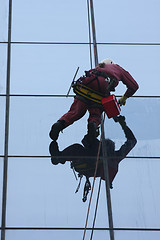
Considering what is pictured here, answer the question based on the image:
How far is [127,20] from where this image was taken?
816 cm

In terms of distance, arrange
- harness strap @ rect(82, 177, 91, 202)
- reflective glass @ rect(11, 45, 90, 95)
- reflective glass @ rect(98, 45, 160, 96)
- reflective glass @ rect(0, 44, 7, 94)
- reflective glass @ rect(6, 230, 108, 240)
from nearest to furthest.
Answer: reflective glass @ rect(6, 230, 108, 240), harness strap @ rect(82, 177, 91, 202), reflective glass @ rect(0, 44, 7, 94), reflective glass @ rect(11, 45, 90, 95), reflective glass @ rect(98, 45, 160, 96)

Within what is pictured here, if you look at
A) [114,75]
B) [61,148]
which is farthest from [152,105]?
[61,148]

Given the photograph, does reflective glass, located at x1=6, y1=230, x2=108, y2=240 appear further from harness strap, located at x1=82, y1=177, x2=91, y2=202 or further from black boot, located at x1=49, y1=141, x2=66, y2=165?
black boot, located at x1=49, y1=141, x2=66, y2=165

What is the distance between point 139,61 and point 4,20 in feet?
5.04

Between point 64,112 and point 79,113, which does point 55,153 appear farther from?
point 64,112

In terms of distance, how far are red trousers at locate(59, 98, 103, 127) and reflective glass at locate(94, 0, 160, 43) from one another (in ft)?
5.41

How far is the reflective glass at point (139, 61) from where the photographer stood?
721 centimetres

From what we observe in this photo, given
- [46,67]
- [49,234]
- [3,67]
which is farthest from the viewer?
[46,67]

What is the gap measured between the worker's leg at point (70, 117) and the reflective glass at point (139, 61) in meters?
0.91

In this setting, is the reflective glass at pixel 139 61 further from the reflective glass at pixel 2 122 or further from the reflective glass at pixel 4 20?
the reflective glass at pixel 2 122

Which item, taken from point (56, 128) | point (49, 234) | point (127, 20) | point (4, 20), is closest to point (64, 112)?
point (56, 128)


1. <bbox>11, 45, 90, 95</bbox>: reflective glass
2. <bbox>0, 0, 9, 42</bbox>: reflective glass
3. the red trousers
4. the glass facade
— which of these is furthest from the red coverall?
<bbox>0, 0, 9, 42</bbox>: reflective glass

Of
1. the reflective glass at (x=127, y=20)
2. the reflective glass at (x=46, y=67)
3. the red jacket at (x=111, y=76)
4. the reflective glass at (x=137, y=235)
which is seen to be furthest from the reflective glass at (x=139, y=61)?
the reflective glass at (x=137, y=235)

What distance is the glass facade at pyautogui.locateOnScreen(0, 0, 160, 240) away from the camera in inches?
211
